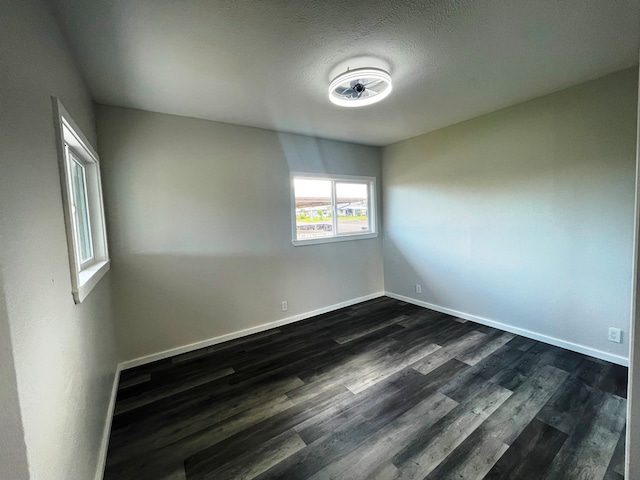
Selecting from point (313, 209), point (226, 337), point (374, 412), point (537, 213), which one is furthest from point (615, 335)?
point (226, 337)

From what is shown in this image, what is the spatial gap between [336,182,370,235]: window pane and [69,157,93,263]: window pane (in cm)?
294

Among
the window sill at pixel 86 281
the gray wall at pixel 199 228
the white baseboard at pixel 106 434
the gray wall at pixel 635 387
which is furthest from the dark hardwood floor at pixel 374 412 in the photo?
the window sill at pixel 86 281

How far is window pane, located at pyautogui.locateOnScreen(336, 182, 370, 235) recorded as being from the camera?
13.5 ft

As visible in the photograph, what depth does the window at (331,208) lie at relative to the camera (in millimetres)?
3648

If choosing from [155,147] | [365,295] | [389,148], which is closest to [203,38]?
[155,147]

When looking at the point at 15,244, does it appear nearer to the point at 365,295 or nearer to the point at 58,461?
the point at 58,461

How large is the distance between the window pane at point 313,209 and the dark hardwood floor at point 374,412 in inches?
60.4

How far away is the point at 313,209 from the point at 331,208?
1.11 feet

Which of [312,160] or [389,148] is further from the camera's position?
[389,148]

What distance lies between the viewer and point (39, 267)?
916 millimetres

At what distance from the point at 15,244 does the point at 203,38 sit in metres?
1.54

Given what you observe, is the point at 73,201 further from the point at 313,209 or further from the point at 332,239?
the point at 332,239

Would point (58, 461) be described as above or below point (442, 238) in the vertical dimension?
below

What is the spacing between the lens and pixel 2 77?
0.77 m
